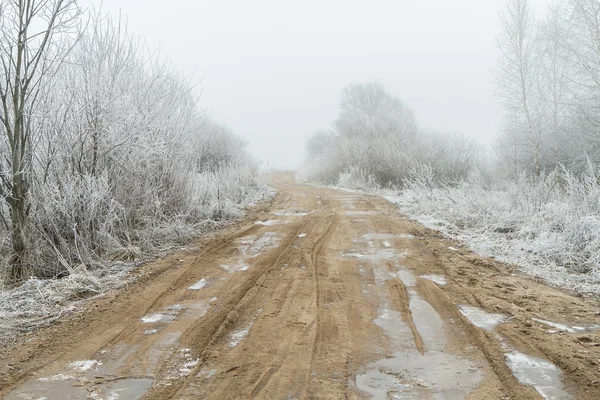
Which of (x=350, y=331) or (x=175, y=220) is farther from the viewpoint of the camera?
(x=175, y=220)

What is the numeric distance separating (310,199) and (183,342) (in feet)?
38.4

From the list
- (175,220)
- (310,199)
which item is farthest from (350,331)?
(310,199)

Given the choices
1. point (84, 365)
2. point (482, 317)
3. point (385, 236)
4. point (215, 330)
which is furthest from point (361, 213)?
point (84, 365)

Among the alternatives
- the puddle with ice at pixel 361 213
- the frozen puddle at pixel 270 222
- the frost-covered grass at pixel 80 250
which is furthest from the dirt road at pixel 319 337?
the puddle with ice at pixel 361 213

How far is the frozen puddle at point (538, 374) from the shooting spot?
284 centimetres

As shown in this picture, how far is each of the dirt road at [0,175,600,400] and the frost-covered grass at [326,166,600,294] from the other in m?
0.72

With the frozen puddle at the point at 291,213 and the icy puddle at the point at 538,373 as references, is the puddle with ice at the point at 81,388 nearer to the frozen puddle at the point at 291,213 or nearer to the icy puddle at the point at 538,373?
the icy puddle at the point at 538,373

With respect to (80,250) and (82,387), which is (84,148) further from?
(82,387)

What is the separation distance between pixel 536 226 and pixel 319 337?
5.81 meters

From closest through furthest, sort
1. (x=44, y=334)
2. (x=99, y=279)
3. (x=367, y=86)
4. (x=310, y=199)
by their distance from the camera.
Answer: (x=44, y=334), (x=99, y=279), (x=310, y=199), (x=367, y=86)

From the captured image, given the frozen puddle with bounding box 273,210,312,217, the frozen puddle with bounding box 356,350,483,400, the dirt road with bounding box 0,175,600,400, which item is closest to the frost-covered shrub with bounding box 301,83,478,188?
the frozen puddle with bounding box 273,210,312,217

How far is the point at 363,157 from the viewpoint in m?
23.0

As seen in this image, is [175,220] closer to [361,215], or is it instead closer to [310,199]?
[361,215]

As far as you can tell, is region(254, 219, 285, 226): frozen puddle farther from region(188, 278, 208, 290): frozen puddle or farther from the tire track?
region(188, 278, 208, 290): frozen puddle
